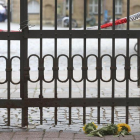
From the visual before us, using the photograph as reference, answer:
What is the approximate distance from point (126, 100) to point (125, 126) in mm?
330

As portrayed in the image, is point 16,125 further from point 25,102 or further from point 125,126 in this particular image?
point 125,126

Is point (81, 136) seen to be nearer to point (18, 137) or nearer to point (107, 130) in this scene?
point (107, 130)

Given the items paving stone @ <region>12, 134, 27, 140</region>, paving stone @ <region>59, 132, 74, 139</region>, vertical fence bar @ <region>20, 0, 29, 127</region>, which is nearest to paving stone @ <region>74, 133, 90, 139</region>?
paving stone @ <region>59, 132, 74, 139</region>

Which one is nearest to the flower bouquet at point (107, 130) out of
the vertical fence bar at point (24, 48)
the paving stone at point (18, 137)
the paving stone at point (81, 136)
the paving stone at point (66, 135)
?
the paving stone at point (81, 136)

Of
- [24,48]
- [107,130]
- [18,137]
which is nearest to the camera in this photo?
[18,137]

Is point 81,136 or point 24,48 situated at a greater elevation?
point 24,48

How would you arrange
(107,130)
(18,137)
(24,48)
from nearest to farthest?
(18,137), (107,130), (24,48)

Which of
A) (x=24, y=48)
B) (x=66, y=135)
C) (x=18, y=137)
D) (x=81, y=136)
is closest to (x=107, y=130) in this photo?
(x=81, y=136)

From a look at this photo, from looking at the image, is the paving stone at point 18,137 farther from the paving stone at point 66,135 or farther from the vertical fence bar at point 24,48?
the vertical fence bar at point 24,48

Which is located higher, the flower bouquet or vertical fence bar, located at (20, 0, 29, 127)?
vertical fence bar, located at (20, 0, 29, 127)

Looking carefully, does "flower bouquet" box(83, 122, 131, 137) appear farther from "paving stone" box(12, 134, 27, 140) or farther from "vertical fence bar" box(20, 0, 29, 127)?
"vertical fence bar" box(20, 0, 29, 127)

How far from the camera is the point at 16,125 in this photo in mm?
6082

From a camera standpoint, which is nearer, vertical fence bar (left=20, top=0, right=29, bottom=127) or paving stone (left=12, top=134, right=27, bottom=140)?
paving stone (left=12, top=134, right=27, bottom=140)

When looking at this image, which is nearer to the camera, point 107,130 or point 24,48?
point 107,130
